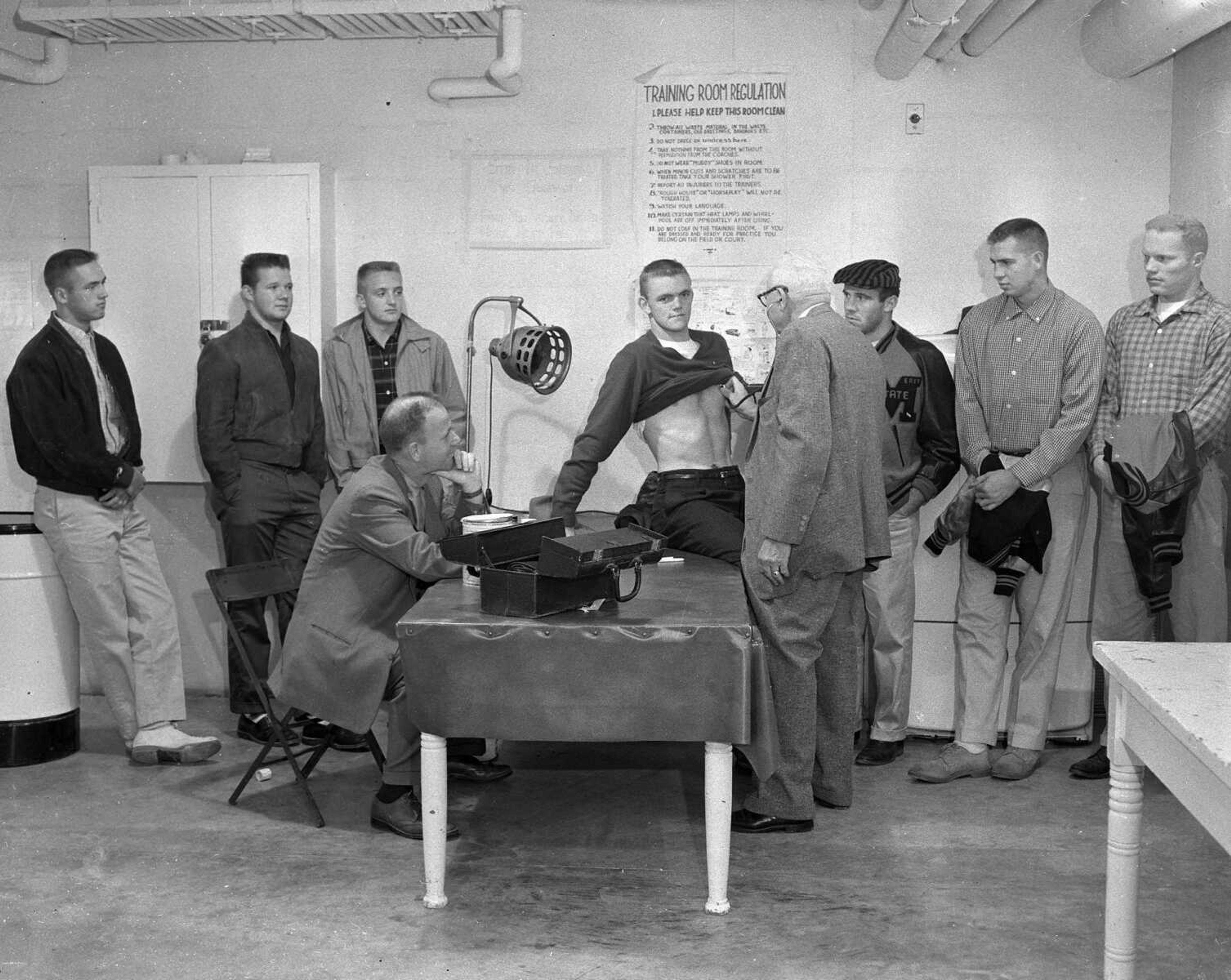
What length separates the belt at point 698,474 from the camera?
5.21m

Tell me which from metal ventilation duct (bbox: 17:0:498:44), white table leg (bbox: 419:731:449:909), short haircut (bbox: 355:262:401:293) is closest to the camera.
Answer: white table leg (bbox: 419:731:449:909)

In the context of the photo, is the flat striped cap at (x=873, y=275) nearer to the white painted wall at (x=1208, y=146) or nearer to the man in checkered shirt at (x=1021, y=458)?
the man in checkered shirt at (x=1021, y=458)

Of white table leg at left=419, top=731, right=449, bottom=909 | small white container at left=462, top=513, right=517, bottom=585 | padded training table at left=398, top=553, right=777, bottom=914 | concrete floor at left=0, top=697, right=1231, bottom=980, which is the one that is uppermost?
small white container at left=462, top=513, right=517, bottom=585

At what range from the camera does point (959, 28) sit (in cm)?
546

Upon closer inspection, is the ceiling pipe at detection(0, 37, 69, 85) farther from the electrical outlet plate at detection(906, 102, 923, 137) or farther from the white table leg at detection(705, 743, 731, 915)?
the white table leg at detection(705, 743, 731, 915)

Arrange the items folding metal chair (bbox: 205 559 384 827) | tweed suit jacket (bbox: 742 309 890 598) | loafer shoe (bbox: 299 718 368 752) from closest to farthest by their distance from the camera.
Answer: tweed suit jacket (bbox: 742 309 890 598), folding metal chair (bbox: 205 559 384 827), loafer shoe (bbox: 299 718 368 752)

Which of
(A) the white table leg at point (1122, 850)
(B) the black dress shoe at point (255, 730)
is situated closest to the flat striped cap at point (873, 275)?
(A) the white table leg at point (1122, 850)

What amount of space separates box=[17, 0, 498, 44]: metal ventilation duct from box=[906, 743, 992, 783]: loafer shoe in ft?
11.5

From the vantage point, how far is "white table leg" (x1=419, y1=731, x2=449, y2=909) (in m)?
3.90

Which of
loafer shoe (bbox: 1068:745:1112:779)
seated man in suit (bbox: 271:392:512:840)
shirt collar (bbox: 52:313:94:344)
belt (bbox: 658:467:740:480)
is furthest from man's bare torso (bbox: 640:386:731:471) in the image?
shirt collar (bbox: 52:313:94:344)

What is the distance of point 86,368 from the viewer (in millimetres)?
5422

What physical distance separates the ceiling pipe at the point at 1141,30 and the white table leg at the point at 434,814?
365cm

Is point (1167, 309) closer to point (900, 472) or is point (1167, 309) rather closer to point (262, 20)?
point (900, 472)

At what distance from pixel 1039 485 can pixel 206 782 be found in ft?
10.9
